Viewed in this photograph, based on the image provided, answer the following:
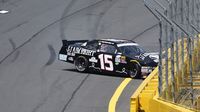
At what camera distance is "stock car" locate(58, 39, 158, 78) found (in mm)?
22016

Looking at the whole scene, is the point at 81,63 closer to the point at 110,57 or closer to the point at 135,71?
the point at 110,57

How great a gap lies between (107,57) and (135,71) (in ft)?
4.48

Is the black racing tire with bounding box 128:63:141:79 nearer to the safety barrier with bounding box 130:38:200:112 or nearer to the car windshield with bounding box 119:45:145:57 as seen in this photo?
the car windshield with bounding box 119:45:145:57

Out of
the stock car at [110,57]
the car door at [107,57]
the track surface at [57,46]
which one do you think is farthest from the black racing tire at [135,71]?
the car door at [107,57]

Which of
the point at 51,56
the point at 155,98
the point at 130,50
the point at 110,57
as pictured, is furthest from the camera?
the point at 51,56

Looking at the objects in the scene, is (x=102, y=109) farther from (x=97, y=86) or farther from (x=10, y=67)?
(x=10, y=67)

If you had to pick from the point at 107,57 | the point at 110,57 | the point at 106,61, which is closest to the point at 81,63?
the point at 106,61

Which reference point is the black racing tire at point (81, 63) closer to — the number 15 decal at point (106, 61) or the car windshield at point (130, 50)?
the number 15 decal at point (106, 61)

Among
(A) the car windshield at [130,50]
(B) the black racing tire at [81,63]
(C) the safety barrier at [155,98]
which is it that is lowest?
(C) the safety barrier at [155,98]

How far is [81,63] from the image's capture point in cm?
2366

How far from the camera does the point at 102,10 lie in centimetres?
3488

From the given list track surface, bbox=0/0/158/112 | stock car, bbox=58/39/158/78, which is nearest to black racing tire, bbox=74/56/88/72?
stock car, bbox=58/39/158/78

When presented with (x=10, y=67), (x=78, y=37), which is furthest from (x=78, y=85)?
(x=78, y=37)

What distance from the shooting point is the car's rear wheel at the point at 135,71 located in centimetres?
2195
